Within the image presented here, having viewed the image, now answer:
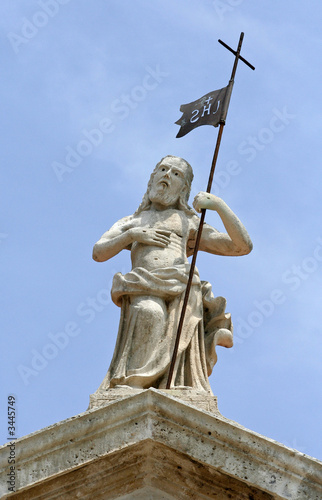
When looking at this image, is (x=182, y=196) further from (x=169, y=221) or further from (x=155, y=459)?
(x=155, y=459)

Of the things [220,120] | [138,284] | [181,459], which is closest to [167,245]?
[138,284]

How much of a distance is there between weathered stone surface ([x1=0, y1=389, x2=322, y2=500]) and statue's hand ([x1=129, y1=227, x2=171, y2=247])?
341 cm

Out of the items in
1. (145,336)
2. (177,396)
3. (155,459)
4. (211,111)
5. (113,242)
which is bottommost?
(155,459)

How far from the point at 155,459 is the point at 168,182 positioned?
4.53 metres

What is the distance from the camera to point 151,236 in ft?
47.6

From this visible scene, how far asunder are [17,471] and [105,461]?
2.65 ft

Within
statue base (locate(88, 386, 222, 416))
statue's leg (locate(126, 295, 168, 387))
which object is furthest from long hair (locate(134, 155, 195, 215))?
statue base (locate(88, 386, 222, 416))

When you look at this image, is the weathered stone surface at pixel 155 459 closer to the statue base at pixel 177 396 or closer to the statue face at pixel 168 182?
the statue base at pixel 177 396

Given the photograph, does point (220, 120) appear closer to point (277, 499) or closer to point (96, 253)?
point (96, 253)

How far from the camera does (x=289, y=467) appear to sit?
36.2 ft

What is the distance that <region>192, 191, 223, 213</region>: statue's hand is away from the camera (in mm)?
14344

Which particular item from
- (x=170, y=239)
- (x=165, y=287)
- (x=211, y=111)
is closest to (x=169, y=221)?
(x=170, y=239)

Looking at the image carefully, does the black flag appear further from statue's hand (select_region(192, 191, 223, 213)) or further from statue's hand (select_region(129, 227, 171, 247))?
statue's hand (select_region(129, 227, 171, 247))

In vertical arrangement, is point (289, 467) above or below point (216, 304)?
below
